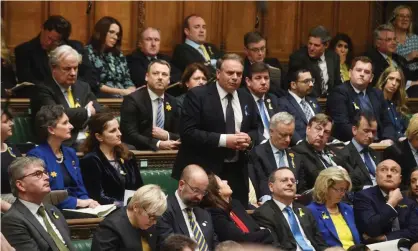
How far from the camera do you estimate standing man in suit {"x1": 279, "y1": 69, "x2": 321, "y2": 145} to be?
720cm

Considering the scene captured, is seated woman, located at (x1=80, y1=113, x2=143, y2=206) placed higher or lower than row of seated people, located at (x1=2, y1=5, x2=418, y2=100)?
lower

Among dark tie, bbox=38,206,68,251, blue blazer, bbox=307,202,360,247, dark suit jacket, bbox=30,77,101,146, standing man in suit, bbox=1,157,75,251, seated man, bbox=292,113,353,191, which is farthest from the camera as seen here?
seated man, bbox=292,113,353,191

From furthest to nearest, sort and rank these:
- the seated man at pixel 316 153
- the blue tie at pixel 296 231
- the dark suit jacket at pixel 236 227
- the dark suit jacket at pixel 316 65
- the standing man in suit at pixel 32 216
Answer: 1. the dark suit jacket at pixel 316 65
2. the seated man at pixel 316 153
3. the blue tie at pixel 296 231
4. the dark suit jacket at pixel 236 227
5. the standing man in suit at pixel 32 216

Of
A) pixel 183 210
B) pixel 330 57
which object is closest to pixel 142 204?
pixel 183 210

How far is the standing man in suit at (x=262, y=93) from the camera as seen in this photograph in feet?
22.6

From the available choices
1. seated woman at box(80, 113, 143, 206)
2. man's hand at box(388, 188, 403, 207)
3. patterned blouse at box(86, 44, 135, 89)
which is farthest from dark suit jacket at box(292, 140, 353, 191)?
patterned blouse at box(86, 44, 135, 89)

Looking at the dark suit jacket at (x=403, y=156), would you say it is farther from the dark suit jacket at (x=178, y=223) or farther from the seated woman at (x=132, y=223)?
the seated woman at (x=132, y=223)

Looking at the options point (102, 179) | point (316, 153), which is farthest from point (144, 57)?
point (102, 179)

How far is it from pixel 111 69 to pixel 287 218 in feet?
6.65

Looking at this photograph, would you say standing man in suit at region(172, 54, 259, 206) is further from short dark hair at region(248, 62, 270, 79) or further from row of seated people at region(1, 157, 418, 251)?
short dark hair at region(248, 62, 270, 79)

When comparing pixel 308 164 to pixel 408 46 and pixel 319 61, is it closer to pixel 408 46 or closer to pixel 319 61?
pixel 319 61

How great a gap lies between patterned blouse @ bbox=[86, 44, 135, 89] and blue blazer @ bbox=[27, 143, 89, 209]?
1675 millimetres

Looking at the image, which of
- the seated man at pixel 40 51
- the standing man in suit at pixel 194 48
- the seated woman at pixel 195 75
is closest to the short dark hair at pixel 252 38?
the standing man in suit at pixel 194 48

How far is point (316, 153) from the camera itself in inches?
258
